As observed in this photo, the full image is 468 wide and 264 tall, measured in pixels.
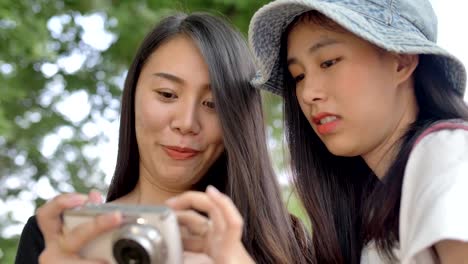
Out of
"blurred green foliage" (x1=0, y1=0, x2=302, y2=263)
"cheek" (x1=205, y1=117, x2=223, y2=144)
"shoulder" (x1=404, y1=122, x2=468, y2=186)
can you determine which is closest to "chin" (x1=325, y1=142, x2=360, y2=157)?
"shoulder" (x1=404, y1=122, x2=468, y2=186)

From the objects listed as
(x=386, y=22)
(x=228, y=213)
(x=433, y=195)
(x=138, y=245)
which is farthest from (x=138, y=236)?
(x=386, y=22)

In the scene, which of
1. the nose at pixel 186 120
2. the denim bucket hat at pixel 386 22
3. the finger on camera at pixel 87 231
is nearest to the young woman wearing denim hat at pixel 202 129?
the nose at pixel 186 120

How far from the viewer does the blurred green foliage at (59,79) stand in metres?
1.78

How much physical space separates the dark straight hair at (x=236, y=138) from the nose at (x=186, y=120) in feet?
0.14

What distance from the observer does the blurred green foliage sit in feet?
5.83

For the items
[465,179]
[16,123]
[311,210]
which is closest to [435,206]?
[465,179]

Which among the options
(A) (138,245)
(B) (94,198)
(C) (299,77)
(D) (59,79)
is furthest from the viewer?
(D) (59,79)

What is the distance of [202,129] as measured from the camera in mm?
1076

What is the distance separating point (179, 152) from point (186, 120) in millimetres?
60

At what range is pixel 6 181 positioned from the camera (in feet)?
6.45

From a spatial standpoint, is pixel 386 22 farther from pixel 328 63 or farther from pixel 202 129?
pixel 202 129

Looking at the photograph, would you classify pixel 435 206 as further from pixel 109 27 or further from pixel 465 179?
pixel 109 27

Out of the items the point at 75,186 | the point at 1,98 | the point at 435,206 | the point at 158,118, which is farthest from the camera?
the point at 75,186

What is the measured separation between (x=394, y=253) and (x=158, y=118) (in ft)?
1.36
